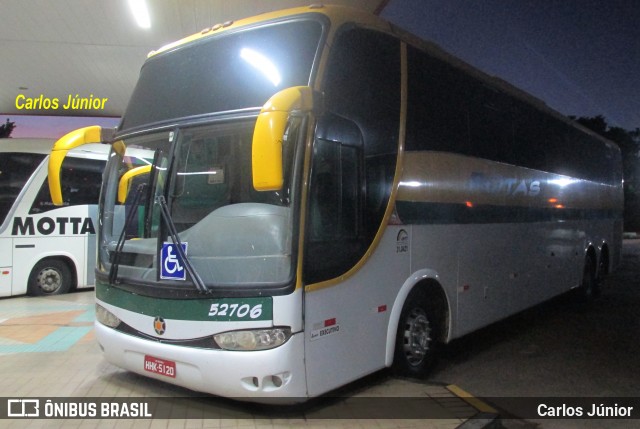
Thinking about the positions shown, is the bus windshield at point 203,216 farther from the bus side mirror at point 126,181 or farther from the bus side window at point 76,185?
the bus side window at point 76,185

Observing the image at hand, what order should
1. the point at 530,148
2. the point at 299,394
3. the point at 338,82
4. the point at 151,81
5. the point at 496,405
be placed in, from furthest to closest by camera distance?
the point at 530,148 < the point at 151,81 < the point at 496,405 < the point at 338,82 < the point at 299,394

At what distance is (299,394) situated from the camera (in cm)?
421

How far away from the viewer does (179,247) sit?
436cm

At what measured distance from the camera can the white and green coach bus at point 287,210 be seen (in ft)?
13.7

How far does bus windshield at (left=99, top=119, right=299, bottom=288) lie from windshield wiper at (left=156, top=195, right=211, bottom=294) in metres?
0.04

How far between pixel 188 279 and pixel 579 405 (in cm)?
403

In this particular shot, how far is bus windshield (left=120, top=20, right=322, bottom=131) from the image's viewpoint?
14.9ft

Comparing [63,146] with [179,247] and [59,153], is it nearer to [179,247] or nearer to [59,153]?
[59,153]

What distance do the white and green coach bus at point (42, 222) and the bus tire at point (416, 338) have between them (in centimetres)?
764

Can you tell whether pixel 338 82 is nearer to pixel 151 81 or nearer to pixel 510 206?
pixel 151 81

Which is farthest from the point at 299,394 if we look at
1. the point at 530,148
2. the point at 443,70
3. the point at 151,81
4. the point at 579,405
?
the point at 530,148

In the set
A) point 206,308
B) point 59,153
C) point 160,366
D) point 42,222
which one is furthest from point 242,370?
point 42,222

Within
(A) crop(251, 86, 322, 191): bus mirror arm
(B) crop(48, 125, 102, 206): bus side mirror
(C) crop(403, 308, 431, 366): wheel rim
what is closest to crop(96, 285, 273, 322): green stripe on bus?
(A) crop(251, 86, 322, 191): bus mirror arm

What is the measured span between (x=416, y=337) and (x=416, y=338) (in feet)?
0.04
